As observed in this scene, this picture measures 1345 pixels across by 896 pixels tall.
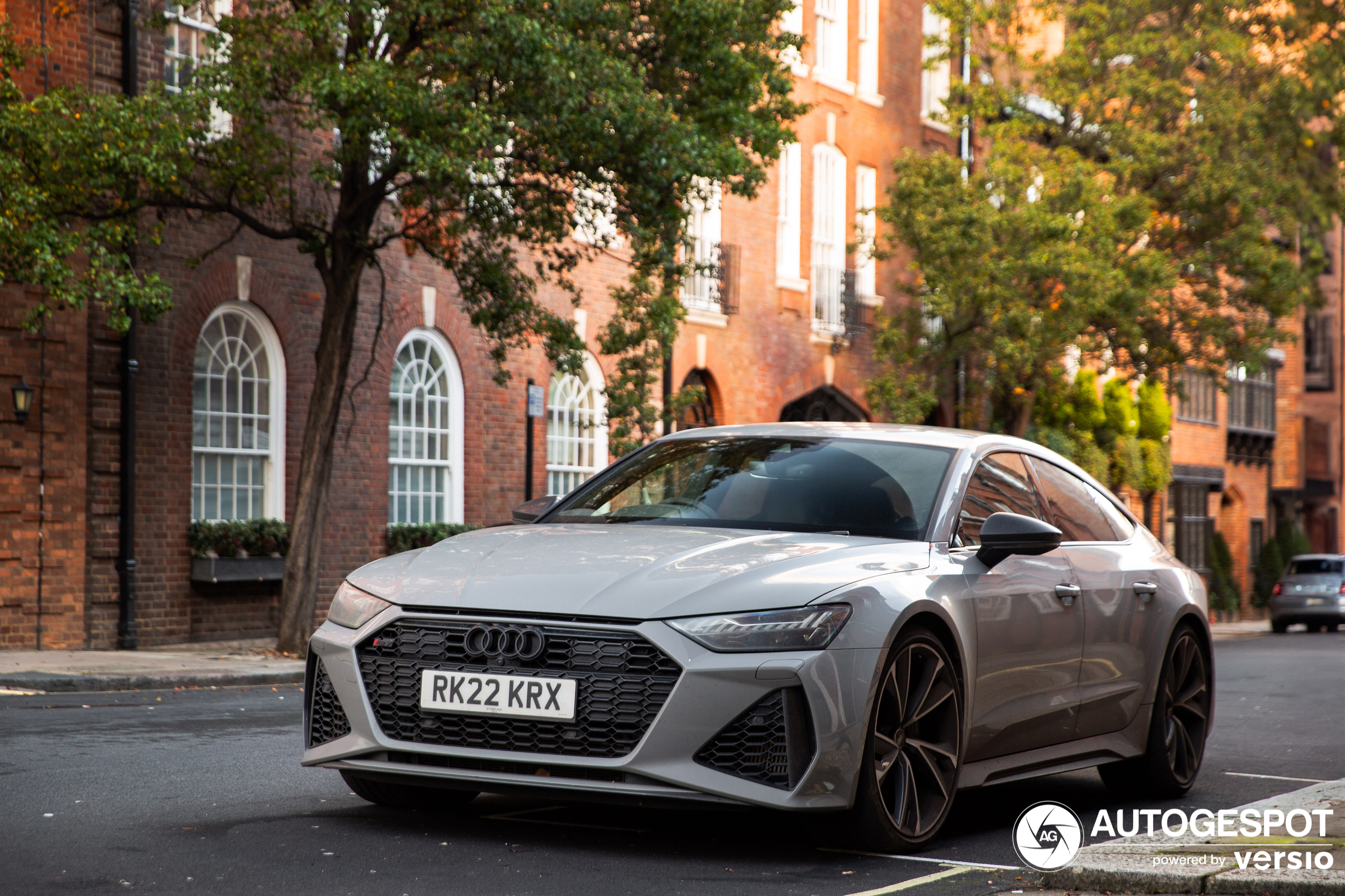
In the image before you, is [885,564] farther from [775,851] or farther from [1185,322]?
[1185,322]

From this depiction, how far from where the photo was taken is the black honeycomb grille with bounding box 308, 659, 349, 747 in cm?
602

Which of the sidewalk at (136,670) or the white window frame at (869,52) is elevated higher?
the white window frame at (869,52)

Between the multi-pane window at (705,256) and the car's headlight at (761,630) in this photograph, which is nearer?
the car's headlight at (761,630)

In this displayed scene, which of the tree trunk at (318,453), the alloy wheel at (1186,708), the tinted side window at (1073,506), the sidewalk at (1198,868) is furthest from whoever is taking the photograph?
the tree trunk at (318,453)

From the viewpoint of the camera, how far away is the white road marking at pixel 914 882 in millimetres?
5301

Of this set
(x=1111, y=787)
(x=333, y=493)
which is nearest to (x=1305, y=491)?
(x=333, y=493)

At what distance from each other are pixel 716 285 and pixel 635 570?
21755mm

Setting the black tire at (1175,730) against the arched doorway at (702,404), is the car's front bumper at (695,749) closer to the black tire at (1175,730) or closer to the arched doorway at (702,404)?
the black tire at (1175,730)

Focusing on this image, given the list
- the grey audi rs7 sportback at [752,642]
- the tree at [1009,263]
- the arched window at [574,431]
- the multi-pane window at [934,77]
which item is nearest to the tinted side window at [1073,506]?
the grey audi rs7 sportback at [752,642]

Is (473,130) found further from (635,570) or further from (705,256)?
(705,256)

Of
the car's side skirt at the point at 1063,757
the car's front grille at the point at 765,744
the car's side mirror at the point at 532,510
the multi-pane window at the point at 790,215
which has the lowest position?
the car's side skirt at the point at 1063,757

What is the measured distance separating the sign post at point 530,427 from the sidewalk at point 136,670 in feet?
21.7

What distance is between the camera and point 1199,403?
47.1 metres

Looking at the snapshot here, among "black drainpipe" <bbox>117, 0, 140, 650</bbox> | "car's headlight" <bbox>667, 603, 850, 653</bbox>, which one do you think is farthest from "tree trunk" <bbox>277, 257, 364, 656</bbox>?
"car's headlight" <bbox>667, 603, 850, 653</bbox>
